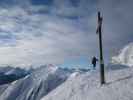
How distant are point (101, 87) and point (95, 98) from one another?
6.31ft

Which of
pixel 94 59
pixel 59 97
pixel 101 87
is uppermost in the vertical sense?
pixel 94 59

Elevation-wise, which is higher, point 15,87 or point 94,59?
point 94,59

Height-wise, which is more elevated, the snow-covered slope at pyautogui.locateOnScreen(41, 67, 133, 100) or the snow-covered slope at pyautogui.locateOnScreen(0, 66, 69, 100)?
Result: the snow-covered slope at pyautogui.locateOnScreen(41, 67, 133, 100)

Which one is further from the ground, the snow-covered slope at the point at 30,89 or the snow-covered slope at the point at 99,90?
the snow-covered slope at the point at 99,90

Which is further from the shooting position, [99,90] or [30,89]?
[30,89]

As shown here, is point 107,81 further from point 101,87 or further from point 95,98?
point 95,98

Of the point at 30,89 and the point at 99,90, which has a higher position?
the point at 99,90

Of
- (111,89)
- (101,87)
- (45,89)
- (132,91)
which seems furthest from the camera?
(45,89)

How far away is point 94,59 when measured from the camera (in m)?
18.8

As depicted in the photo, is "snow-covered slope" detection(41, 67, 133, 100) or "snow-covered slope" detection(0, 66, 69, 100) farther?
"snow-covered slope" detection(0, 66, 69, 100)

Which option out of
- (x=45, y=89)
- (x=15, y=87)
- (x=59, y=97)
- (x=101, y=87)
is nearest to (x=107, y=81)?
(x=101, y=87)

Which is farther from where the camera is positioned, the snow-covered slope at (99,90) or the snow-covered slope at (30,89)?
the snow-covered slope at (30,89)

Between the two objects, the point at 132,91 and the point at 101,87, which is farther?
the point at 101,87

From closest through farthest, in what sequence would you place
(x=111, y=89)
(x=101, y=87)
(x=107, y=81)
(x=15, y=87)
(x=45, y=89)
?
(x=111, y=89) < (x=101, y=87) < (x=107, y=81) < (x=45, y=89) < (x=15, y=87)
